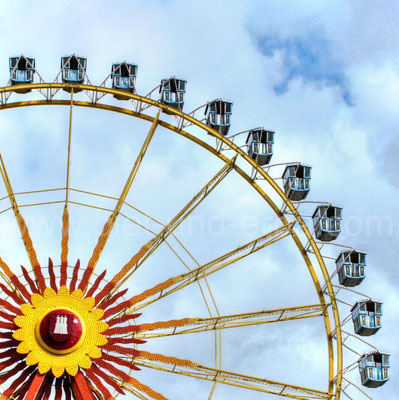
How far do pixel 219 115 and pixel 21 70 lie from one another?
5978 mm

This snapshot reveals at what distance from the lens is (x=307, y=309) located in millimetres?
26469

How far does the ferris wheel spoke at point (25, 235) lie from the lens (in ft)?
75.0

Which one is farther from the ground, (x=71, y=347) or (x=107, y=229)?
(x=107, y=229)

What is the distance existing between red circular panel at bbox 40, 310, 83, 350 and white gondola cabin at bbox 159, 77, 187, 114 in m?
7.95

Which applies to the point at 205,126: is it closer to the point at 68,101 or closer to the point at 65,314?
the point at 68,101

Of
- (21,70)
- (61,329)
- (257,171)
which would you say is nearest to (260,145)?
(257,171)

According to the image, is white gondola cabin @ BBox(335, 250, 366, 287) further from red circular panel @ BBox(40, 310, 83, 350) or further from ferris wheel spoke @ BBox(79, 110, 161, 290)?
red circular panel @ BBox(40, 310, 83, 350)

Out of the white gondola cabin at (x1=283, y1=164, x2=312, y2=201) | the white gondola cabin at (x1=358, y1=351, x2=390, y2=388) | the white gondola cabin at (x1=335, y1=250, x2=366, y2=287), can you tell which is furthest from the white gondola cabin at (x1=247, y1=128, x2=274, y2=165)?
the white gondola cabin at (x1=358, y1=351, x2=390, y2=388)

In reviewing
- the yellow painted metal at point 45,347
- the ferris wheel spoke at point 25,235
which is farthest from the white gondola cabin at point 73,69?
the yellow painted metal at point 45,347

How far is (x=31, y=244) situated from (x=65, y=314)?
225 cm

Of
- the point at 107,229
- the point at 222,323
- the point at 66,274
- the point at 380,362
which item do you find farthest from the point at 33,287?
the point at 380,362

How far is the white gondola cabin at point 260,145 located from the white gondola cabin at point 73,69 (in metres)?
5.31

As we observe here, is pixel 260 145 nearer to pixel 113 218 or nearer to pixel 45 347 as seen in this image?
pixel 113 218

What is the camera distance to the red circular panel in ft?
72.9
